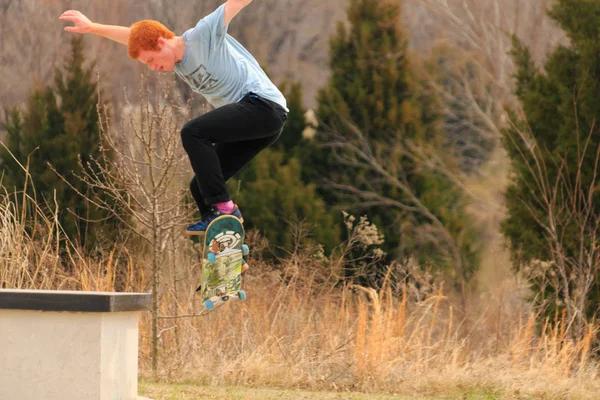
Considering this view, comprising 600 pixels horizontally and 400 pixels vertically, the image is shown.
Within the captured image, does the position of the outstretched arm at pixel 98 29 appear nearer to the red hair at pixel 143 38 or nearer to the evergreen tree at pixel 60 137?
the red hair at pixel 143 38

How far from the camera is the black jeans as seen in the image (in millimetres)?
4949

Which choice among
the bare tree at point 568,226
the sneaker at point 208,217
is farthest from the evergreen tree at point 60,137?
the sneaker at point 208,217

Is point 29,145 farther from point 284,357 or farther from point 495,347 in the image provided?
point 495,347

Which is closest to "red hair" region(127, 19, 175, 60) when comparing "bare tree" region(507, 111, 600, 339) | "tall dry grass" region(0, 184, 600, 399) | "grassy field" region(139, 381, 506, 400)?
"grassy field" region(139, 381, 506, 400)

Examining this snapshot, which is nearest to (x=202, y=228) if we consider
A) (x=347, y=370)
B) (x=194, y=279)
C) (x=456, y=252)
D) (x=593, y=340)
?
(x=347, y=370)

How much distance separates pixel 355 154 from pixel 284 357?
8536mm

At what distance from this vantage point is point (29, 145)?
1303 centimetres

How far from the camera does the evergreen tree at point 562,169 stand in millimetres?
9977

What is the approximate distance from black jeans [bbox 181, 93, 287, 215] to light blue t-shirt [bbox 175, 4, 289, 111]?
0.27 ft

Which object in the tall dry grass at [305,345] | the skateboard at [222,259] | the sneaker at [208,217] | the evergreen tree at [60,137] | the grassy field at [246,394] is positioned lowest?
the grassy field at [246,394]

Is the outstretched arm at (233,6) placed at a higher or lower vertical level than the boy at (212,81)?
higher

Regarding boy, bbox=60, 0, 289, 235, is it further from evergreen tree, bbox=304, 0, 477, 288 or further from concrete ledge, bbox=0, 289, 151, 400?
evergreen tree, bbox=304, 0, 477, 288

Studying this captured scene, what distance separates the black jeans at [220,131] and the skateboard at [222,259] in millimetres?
182

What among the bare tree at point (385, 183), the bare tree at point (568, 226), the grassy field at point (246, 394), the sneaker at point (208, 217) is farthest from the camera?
the bare tree at point (385, 183)
